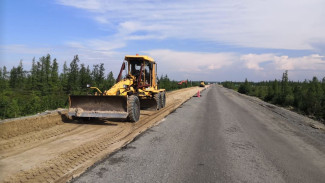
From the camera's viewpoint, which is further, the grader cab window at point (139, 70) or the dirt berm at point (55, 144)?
the grader cab window at point (139, 70)

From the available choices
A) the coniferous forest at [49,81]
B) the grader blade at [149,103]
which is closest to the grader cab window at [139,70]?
the grader blade at [149,103]

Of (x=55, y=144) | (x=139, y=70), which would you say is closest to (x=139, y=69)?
(x=139, y=70)

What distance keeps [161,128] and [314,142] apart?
517 cm

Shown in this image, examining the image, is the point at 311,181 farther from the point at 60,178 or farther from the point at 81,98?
the point at 81,98

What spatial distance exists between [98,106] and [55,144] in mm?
3123

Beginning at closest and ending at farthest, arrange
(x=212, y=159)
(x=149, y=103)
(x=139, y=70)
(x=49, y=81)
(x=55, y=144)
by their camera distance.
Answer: (x=212, y=159) → (x=55, y=144) → (x=139, y=70) → (x=149, y=103) → (x=49, y=81)

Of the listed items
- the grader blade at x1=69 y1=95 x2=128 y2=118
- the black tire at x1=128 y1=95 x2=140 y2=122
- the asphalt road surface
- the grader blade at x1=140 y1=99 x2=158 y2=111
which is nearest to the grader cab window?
the grader blade at x1=140 y1=99 x2=158 y2=111

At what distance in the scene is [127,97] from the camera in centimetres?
929

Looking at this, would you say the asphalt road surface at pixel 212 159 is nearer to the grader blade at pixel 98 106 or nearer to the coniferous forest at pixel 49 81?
the grader blade at pixel 98 106

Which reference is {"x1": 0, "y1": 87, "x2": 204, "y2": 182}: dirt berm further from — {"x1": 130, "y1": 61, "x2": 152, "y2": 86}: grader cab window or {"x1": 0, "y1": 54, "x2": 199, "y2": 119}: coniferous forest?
{"x1": 0, "y1": 54, "x2": 199, "y2": 119}: coniferous forest

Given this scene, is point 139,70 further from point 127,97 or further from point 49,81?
point 49,81

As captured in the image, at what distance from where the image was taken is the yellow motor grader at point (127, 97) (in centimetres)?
920

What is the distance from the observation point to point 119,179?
14.0 ft

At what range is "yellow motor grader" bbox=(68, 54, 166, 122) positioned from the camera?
9.20 metres
